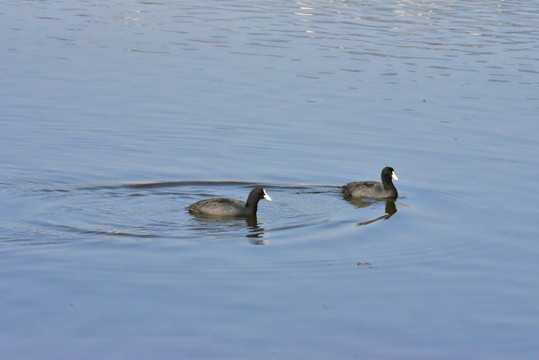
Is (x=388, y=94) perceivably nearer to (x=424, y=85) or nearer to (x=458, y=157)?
(x=424, y=85)

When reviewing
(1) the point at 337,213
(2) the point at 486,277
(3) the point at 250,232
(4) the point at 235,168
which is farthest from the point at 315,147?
(2) the point at 486,277

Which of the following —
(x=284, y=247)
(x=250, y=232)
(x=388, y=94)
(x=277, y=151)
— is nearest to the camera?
(x=284, y=247)

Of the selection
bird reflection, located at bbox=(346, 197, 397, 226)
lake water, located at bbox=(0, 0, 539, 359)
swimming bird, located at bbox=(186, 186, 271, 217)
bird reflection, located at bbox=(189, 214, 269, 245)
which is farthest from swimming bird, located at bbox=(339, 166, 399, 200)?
bird reflection, located at bbox=(189, 214, 269, 245)

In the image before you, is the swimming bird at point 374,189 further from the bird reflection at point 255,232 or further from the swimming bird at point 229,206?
the bird reflection at point 255,232

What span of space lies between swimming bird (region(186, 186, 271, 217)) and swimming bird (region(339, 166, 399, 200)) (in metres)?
1.63

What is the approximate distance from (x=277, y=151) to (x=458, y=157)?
10.5ft

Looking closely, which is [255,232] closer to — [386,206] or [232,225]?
[232,225]

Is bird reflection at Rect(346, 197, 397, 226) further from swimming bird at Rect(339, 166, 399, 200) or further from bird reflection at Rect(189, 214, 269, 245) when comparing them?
bird reflection at Rect(189, 214, 269, 245)

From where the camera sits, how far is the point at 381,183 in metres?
15.9

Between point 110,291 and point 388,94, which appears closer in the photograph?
point 110,291

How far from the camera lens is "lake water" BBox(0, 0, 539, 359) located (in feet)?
32.6

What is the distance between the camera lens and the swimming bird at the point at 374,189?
612 inches

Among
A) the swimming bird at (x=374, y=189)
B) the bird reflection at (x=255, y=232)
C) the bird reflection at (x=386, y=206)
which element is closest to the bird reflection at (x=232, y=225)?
the bird reflection at (x=255, y=232)

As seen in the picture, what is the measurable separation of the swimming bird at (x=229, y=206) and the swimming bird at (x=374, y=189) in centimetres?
163
